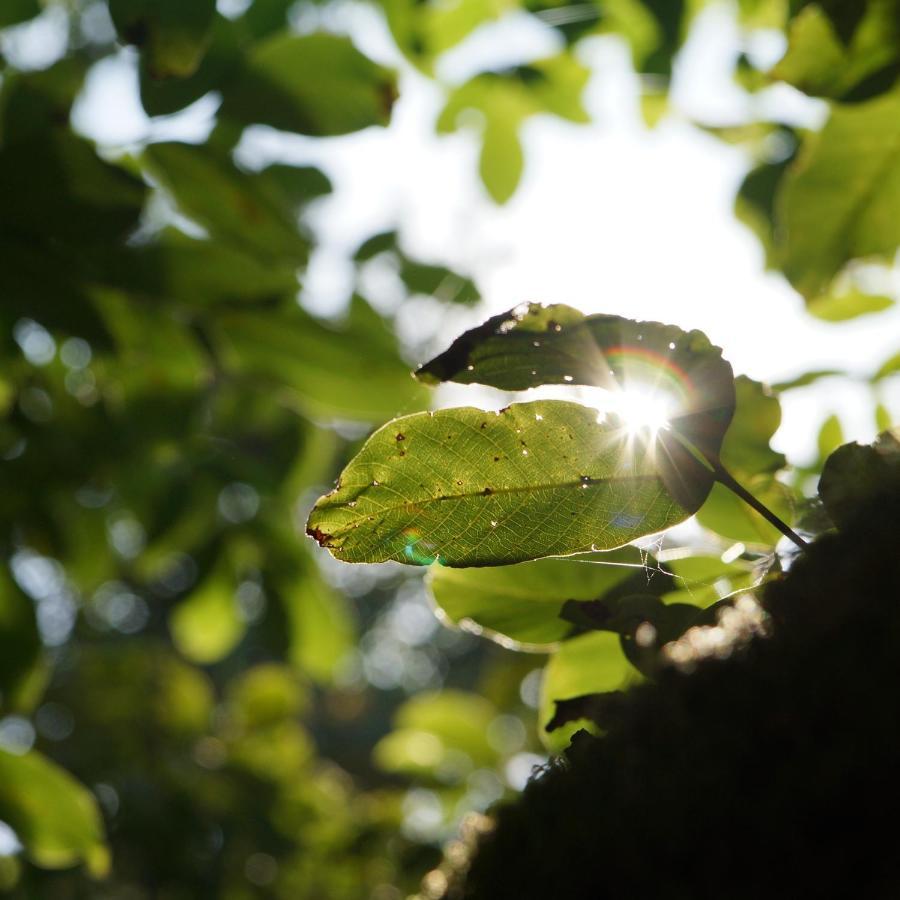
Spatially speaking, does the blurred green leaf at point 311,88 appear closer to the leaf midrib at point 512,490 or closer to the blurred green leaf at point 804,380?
the blurred green leaf at point 804,380

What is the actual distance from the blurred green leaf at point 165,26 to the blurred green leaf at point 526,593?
62cm

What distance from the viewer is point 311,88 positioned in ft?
3.87

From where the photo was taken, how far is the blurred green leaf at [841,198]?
120 centimetres

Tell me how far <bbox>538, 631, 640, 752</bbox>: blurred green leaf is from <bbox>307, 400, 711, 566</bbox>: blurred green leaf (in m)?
0.19

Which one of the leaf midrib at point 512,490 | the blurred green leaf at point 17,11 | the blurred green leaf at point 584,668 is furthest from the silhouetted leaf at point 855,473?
the blurred green leaf at point 17,11

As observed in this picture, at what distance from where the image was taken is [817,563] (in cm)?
47

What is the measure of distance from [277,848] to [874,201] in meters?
2.11

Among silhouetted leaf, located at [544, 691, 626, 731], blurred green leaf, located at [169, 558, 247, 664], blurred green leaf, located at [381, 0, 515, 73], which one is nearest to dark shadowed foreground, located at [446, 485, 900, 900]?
silhouetted leaf, located at [544, 691, 626, 731]

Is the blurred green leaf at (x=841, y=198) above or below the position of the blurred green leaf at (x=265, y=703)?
above

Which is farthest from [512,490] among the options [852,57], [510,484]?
[852,57]

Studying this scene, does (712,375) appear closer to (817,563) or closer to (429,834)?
(817,563)

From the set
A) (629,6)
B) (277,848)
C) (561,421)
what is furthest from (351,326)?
(277,848)

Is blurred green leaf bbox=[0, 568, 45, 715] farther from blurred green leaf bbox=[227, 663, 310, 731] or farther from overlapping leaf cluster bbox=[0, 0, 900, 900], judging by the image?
blurred green leaf bbox=[227, 663, 310, 731]

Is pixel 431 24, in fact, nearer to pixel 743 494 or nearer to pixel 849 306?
pixel 849 306
